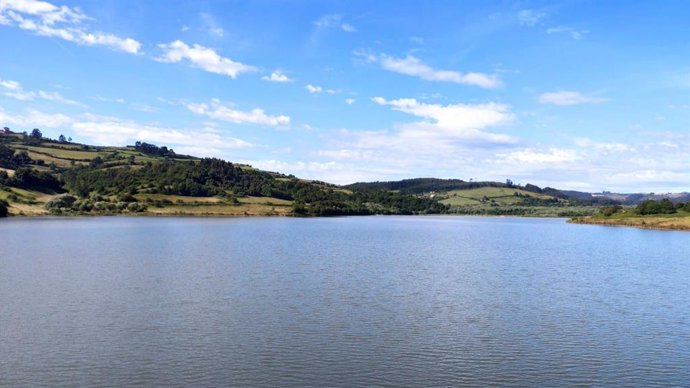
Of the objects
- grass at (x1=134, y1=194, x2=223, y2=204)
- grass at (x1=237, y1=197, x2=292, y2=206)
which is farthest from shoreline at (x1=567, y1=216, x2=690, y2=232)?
grass at (x1=134, y1=194, x2=223, y2=204)

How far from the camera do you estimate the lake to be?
21594 millimetres

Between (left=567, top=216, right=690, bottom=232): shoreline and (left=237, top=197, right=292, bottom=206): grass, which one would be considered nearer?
(left=567, top=216, right=690, bottom=232): shoreline

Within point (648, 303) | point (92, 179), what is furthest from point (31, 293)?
point (92, 179)

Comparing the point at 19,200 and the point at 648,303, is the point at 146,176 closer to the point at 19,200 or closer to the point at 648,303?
the point at 19,200

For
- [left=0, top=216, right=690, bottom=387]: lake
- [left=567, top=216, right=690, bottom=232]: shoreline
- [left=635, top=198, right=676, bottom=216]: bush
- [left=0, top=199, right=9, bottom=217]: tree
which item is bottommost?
[left=0, top=216, right=690, bottom=387]: lake

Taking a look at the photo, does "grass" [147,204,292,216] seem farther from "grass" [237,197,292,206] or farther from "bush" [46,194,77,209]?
"bush" [46,194,77,209]

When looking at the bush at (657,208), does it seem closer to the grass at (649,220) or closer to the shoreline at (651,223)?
the grass at (649,220)

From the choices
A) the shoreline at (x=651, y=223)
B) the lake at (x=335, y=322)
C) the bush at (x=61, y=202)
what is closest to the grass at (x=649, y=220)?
the shoreline at (x=651, y=223)

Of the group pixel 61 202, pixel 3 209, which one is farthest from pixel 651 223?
pixel 3 209

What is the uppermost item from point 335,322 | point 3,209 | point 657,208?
point 657,208

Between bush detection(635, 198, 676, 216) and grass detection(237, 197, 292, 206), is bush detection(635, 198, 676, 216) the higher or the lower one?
the higher one

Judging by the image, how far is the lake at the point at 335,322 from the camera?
21.6 meters

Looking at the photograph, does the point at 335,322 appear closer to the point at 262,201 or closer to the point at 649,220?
the point at 649,220

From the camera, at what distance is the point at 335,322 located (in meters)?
28.9
